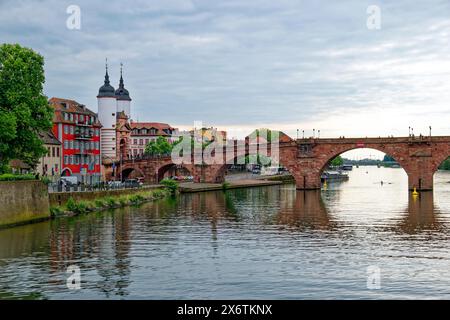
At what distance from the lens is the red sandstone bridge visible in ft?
310

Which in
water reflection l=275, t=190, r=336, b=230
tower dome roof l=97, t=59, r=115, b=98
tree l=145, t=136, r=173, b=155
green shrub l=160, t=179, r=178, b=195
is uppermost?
tower dome roof l=97, t=59, r=115, b=98

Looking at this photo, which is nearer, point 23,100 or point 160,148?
point 23,100

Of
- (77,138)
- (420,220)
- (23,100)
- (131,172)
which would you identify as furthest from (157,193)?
(420,220)

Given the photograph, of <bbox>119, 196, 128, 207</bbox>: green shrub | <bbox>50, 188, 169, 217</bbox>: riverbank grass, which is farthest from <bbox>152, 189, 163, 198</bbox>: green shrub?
<bbox>119, 196, 128, 207</bbox>: green shrub

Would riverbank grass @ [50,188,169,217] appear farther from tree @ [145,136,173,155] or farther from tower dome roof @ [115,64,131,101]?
tree @ [145,136,173,155]

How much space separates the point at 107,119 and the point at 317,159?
1455 inches

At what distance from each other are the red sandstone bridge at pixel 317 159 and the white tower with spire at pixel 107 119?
289 centimetres

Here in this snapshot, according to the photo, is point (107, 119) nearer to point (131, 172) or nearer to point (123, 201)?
point (131, 172)

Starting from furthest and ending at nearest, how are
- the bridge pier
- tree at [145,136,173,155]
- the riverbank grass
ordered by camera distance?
tree at [145,136,173,155], the bridge pier, the riverbank grass

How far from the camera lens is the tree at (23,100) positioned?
58.0 meters

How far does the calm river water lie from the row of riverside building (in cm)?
2702

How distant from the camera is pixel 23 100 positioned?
59.3 m
